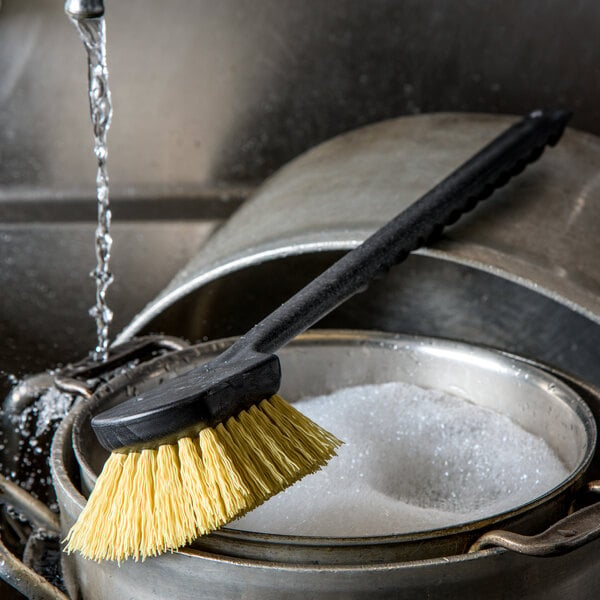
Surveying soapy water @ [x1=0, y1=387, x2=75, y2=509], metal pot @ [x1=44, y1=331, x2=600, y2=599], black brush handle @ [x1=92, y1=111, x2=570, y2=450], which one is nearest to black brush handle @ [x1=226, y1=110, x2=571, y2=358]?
black brush handle @ [x1=92, y1=111, x2=570, y2=450]

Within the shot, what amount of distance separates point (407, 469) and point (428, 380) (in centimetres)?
9

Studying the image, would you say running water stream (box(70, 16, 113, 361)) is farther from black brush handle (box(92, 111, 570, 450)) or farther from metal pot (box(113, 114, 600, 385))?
black brush handle (box(92, 111, 570, 450))

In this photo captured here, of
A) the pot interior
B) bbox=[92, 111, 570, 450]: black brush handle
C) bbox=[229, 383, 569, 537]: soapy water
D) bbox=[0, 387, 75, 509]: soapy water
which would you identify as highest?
bbox=[92, 111, 570, 450]: black brush handle

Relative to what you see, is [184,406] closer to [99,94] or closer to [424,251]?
[424,251]

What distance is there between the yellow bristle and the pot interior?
0.12 ft

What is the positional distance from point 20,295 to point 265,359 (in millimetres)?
613

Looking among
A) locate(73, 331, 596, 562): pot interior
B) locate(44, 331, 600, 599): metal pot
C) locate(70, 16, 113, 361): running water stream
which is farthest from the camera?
locate(70, 16, 113, 361): running water stream

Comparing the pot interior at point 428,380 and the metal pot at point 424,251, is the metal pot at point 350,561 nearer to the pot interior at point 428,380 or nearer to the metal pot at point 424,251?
the pot interior at point 428,380

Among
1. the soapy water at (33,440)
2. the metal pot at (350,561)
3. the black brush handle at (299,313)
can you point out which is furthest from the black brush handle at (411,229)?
the soapy water at (33,440)

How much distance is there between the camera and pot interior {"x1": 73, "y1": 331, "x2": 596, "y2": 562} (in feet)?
1.75

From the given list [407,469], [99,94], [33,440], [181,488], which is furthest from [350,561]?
[99,94]

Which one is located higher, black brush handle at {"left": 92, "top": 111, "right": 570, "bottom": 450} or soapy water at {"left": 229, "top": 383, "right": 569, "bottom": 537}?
black brush handle at {"left": 92, "top": 111, "right": 570, "bottom": 450}

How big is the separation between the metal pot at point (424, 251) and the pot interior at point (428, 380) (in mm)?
38

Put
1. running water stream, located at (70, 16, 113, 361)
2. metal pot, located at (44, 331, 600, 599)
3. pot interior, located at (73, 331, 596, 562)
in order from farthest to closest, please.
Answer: running water stream, located at (70, 16, 113, 361), pot interior, located at (73, 331, 596, 562), metal pot, located at (44, 331, 600, 599)
